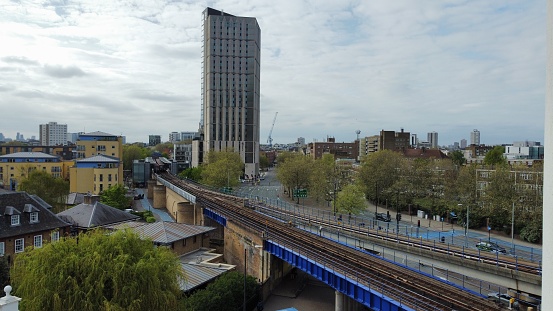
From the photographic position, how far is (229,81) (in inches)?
5290

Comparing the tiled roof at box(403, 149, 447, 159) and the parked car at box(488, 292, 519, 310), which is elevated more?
the tiled roof at box(403, 149, 447, 159)

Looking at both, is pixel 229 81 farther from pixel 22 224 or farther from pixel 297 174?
pixel 22 224

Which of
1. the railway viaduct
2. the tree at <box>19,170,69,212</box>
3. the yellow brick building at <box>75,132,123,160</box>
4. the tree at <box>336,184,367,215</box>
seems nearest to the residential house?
the railway viaduct

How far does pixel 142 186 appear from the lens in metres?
114

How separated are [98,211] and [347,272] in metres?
31.9

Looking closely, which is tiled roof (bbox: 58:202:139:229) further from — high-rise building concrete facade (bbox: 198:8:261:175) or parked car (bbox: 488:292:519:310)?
high-rise building concrete facade (bbox: 198:8:261:175)

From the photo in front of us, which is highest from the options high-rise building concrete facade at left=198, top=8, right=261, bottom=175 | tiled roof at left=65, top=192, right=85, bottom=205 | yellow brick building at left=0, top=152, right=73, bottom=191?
high-rise building concrete facade at left=198, top=8, right=261, bottom=175

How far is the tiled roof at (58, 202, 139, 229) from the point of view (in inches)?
1748

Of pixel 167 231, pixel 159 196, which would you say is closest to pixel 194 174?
pixel 159 196

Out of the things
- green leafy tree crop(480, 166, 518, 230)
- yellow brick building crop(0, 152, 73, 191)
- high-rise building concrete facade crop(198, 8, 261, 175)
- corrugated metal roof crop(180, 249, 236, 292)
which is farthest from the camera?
high-rise building concrete facade crop(198, 8, 261, 175)

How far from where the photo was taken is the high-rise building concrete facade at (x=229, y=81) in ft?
437

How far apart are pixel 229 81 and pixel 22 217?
101848mm

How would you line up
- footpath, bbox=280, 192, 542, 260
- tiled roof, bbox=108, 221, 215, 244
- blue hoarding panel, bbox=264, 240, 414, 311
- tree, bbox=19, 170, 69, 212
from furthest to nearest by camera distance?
tree, bbox=19, 170, 69, 212, footpath, bbox=280, 192, 542, 260, tiled roof, bbox=108, 221, 215, 244, blue hoarding panel, bbox=264, 240, 414, 311

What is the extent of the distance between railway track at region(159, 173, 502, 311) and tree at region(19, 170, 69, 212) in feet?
109
